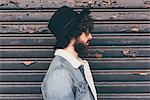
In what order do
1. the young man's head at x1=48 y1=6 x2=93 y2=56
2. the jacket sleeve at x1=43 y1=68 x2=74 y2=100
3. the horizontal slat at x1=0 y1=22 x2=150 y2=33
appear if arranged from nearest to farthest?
the jacket sleeve at x1=43 y1=68 x2=74 y2=100, the young man's head at x1=48 y1=6 x2=93 y2=56, the horizontal slat at x1=0 y1=22 x2=150 y2=33

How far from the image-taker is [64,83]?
3.37m

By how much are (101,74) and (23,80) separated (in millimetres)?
919

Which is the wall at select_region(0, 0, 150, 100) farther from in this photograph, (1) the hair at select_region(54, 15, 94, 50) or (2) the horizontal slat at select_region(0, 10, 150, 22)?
(1) the hair at select_region(54, 15, 94, 50)

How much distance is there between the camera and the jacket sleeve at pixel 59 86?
3.35 meters

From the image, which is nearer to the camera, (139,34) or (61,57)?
(61,57)

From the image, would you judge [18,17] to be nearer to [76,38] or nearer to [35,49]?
[35,49]

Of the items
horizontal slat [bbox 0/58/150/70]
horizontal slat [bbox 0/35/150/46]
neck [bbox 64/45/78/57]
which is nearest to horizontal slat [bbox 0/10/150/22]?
horizontal slat [bbox 0/35/150/46]

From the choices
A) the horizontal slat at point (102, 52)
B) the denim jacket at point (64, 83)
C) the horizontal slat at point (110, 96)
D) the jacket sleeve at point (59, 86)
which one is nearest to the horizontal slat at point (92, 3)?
the horizontal slat at point (102, 52)

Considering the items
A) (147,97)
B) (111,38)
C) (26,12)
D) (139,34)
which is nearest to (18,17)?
(26,12)

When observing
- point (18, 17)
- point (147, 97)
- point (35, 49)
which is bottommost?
point (147, 97)

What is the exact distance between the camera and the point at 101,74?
459 cm

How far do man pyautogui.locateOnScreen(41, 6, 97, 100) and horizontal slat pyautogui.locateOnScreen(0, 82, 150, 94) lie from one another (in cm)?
89

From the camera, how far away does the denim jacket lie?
3.35 m

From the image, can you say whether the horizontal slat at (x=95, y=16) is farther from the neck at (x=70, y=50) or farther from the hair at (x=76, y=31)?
the neck at (x=70, y=50)
